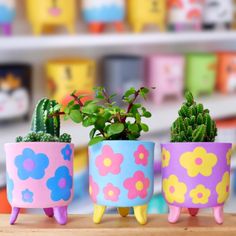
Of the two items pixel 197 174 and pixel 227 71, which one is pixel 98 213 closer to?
pixel 197 174

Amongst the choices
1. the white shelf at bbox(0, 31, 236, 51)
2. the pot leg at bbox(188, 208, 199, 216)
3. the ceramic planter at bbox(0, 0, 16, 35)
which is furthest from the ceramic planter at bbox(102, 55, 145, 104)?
the pot leg at bbox(188, 208, 199, 216)

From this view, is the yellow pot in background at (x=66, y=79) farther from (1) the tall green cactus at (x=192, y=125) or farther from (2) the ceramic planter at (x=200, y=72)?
(1) the tall green cactus at (x=192, y=125)

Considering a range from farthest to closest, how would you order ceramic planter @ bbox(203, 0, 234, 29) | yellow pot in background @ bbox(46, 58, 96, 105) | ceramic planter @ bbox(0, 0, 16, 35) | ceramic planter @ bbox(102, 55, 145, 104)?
ceramic planter @ bbox(203, 0, 234, 29) < ceramic planter @ bbox(102, 55, 145, 104) < yellow pot in background @ bbox(46, 58, 96, 105) < ceramic planter @ bbox(0, 0, 16, 35)

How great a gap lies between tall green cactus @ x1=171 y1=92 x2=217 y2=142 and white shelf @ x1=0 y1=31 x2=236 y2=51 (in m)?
0.95

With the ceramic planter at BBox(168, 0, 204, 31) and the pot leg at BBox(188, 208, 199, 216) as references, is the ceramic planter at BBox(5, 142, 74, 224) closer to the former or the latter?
the pot leg at BBox(188, 208, 199, 216)

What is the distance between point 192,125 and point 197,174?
63 millimetres

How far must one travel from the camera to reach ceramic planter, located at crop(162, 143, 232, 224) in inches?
26.0

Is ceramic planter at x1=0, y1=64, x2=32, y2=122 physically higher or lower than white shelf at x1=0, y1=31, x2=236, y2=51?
lower

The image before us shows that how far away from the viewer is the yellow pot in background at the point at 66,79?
1.60 m

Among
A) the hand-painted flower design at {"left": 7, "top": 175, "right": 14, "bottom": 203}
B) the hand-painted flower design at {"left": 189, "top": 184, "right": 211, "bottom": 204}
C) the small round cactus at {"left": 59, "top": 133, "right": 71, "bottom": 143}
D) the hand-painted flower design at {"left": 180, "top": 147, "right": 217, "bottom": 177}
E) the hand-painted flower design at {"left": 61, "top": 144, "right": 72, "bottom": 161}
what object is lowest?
the hand-painted flower design at {"left": 189, "top": 184, "right": 211, "bottom": 204}

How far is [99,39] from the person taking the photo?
5.68ft

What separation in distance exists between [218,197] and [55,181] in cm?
21

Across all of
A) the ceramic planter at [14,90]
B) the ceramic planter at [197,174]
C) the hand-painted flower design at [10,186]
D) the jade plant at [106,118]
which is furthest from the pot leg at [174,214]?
the ceramic planter at [14,90]

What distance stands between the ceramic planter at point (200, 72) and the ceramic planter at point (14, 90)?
0.69 m
